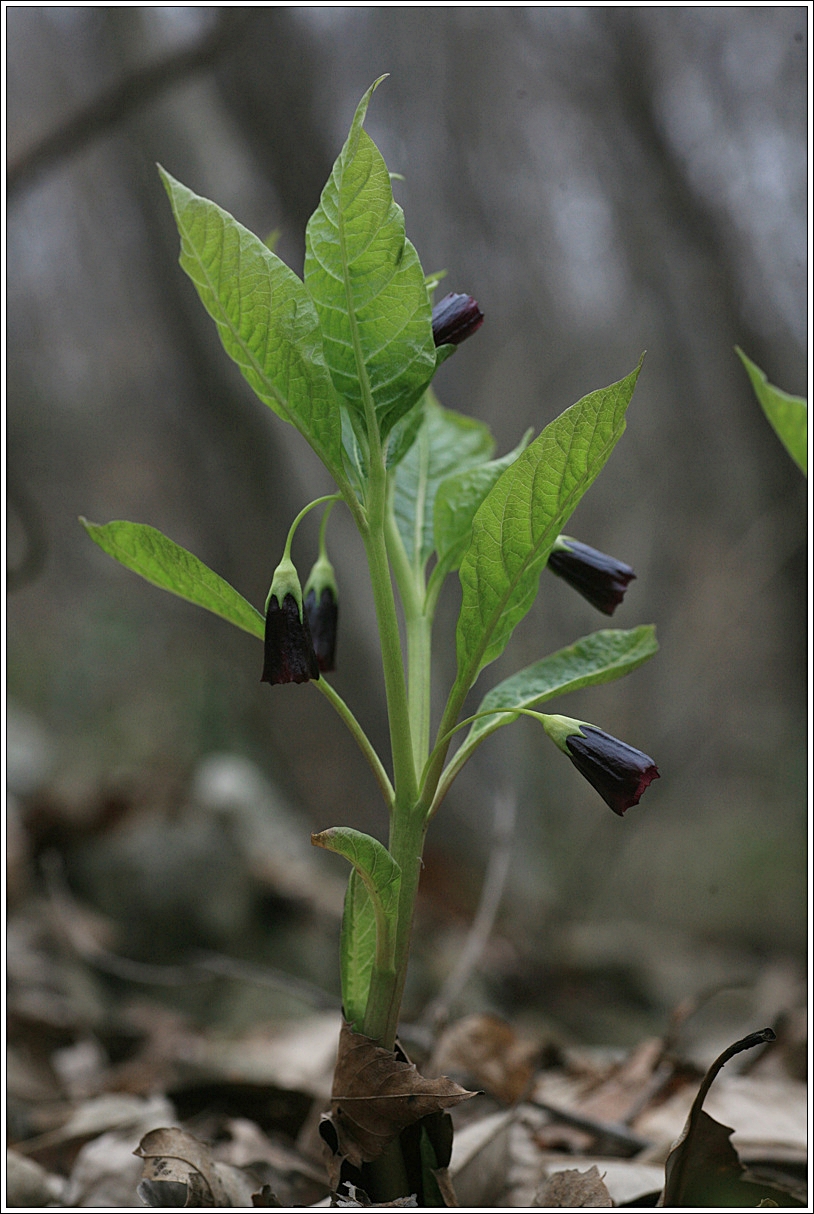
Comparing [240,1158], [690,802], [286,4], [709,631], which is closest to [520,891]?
[690,802]

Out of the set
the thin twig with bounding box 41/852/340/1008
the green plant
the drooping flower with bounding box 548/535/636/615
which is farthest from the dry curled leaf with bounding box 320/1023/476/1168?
the thin twig with bounding box 41/852/340/1008

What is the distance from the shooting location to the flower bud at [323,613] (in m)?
0.63

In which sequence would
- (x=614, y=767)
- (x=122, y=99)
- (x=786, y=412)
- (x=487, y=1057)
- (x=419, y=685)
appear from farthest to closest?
(x=122, y=99), (x=487, y=1057), (x=786, y=412), (x=419, y=685), (x=614, y=767)

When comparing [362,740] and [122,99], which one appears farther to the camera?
[122,99]

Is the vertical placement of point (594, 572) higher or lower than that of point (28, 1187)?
higher

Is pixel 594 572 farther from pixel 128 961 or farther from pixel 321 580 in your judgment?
pixel 128 961

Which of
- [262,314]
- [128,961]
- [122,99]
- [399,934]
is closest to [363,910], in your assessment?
[399,934]

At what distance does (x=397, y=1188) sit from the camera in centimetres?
53

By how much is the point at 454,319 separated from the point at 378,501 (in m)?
0.14

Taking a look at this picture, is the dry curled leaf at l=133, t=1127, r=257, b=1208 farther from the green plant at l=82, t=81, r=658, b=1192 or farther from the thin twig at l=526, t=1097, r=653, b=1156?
the thin twig at l=526, t=1097, r=653, b=1156

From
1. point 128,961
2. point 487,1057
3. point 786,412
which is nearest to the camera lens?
point 786,412

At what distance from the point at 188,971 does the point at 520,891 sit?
85 centimetres

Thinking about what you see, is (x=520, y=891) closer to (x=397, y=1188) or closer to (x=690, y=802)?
(x=690, y=802)

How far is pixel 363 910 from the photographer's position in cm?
56
